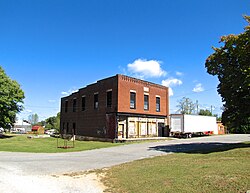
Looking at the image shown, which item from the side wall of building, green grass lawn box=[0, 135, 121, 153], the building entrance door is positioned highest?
the side wall of building

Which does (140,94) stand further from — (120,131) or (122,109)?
(120,131)

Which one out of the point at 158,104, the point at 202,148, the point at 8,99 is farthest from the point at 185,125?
the point at 8,99

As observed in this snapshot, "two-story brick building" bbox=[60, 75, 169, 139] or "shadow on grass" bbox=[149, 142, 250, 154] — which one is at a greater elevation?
"two-story brick building" bbox=[60, 75, 169, 139]

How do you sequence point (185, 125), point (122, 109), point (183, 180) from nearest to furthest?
point (183, 180)
point (122, 109)
point (185, 125)

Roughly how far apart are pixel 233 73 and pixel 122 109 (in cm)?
1748

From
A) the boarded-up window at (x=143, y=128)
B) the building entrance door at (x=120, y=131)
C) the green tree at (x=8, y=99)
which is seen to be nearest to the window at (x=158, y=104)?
the boarded-up window at (x=143, y=128)

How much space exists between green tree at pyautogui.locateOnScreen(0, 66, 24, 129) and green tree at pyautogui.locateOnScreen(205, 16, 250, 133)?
34.8 metres

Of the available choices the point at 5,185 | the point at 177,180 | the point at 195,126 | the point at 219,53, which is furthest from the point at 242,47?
the point at 195,126

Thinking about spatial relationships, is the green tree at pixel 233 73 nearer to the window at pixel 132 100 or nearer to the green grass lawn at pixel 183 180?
the green grass lawn at pixel 183 180

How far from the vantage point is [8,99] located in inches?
1731

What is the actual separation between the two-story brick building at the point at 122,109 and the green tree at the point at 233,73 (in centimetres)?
1506

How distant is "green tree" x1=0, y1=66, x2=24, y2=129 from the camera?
43809 mm

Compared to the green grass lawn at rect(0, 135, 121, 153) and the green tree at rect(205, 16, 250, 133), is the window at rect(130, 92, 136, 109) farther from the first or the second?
the green tree at rect(205, 16, 250, 133)

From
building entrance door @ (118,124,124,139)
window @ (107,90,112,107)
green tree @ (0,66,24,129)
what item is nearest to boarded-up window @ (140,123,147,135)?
building entrance door @ (118,124,124,139)
